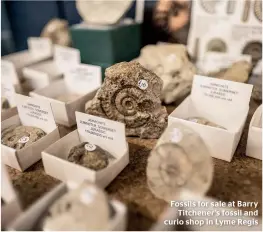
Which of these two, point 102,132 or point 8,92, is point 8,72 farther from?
point 102,132

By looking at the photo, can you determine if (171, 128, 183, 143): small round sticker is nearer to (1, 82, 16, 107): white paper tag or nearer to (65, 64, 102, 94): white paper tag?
(65, 64, 102, 94): white paper tag

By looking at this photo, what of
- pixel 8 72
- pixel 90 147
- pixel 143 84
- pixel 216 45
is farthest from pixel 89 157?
pixel 216 45

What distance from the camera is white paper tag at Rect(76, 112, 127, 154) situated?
91 centimetres

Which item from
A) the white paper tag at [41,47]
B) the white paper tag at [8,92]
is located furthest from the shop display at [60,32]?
the white paper tag at [8,92]

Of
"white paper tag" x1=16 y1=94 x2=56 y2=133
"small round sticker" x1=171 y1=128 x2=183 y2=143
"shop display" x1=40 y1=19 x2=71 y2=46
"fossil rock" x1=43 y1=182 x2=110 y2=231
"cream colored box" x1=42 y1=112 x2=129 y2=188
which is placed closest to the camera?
"fossil rock" x1=43 y1=182 x2=110 y2=231

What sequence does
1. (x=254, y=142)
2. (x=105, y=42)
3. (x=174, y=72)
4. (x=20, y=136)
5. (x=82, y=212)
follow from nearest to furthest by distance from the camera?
(x=82, y=212) < (x=254, y=142) < (x=20, y=136) < (x=174, y=72) < (x=105, y=42)

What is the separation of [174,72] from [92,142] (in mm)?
533

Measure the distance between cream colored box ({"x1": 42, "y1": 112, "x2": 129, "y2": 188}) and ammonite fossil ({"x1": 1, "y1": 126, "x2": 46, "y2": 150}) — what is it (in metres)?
0.13

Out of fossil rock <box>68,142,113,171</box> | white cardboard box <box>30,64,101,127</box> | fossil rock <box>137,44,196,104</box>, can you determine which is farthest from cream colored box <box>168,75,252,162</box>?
white cardboard box <box>30,64,101,127</box>

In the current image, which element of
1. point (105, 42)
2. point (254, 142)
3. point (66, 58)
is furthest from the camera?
point (66, 58)

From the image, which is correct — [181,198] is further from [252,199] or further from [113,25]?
[113,25]

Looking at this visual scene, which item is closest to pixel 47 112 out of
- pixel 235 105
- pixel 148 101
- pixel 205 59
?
pixel 148 101

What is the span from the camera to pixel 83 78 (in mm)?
1383

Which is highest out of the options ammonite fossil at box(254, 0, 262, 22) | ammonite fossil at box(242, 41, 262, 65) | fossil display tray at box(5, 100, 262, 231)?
ammonite fossil at box(254, 0, 262, 22)
